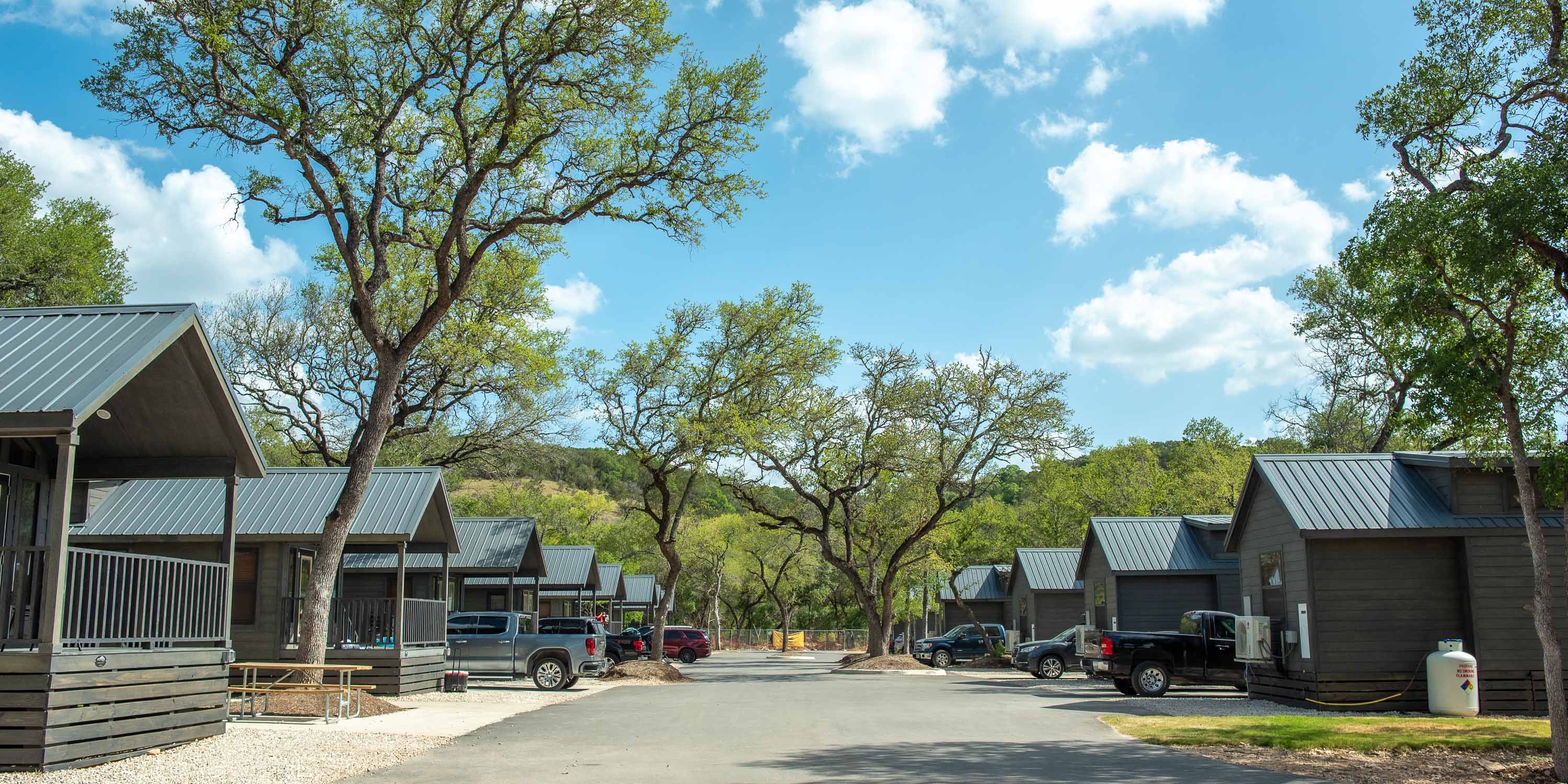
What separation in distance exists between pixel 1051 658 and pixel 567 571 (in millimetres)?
19518

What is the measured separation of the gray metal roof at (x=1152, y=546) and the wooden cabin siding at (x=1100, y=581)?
0.41 m

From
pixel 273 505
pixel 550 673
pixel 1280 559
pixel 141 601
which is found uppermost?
pixel 273 505

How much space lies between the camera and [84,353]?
37.4 ft

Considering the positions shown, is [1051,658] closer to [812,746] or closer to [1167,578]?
[1167,578]

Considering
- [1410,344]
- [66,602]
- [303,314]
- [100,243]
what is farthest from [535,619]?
[1410,344]

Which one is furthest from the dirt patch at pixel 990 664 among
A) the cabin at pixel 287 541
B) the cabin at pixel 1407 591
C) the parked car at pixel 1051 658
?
the cabin at pixel 287 541

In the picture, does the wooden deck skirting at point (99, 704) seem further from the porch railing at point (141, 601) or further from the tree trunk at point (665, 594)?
the tree trunk at point (665, 594)

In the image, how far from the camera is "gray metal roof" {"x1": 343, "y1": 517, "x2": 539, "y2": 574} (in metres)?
31.4

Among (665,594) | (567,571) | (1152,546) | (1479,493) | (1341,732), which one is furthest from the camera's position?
(567,571)

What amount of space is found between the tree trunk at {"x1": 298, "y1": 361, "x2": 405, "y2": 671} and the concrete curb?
66.2 feet

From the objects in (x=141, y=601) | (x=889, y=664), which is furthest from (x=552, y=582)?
(x=141, y=601)

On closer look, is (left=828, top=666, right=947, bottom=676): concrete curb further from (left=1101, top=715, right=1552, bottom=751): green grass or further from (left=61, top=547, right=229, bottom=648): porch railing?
(left=61, top=547, right=229, bottom=648): porch railing

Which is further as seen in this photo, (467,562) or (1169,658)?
(467,562)

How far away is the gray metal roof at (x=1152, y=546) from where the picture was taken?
3038cm
